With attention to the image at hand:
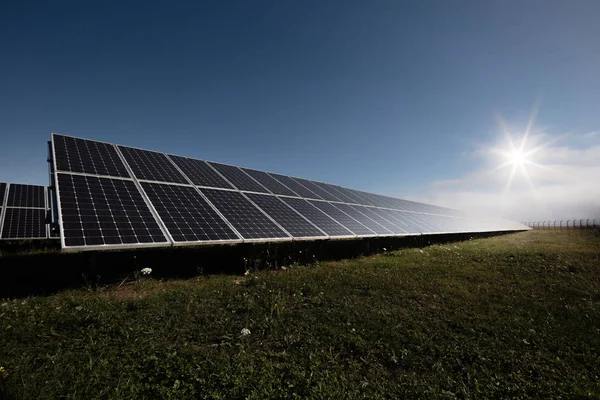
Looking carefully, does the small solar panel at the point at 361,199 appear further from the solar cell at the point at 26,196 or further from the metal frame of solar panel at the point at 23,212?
the solar cell at the point at 26,196

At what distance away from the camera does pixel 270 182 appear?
831 inches

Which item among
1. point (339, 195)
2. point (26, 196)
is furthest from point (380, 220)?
point (26, 196)

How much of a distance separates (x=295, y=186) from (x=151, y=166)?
11140mm

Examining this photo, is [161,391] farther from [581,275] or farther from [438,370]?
[581,275]

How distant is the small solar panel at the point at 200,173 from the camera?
15.6 metres

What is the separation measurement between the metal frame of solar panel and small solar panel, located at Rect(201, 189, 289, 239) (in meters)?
11.7

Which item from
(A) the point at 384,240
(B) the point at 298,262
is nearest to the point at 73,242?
(B) the point at 298,262

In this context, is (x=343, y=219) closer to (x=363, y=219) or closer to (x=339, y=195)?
(x=363, y=219)

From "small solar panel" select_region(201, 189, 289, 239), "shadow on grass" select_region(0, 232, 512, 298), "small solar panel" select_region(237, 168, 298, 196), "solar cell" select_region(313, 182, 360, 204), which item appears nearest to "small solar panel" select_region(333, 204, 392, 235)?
"shadow on grass" select_region(0, 232, 512, 298)

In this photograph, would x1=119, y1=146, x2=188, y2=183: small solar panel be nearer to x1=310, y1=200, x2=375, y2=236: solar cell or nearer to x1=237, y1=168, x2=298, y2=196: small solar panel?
x1=237, y1=168, x2=298, y2=196: small solar panel

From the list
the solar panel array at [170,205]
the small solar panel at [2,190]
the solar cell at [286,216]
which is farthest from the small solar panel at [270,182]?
the small solar panel at [2,190]

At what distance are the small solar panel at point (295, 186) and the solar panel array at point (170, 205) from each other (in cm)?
62

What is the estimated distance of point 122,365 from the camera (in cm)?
465

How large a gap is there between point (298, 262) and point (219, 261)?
3771mm
